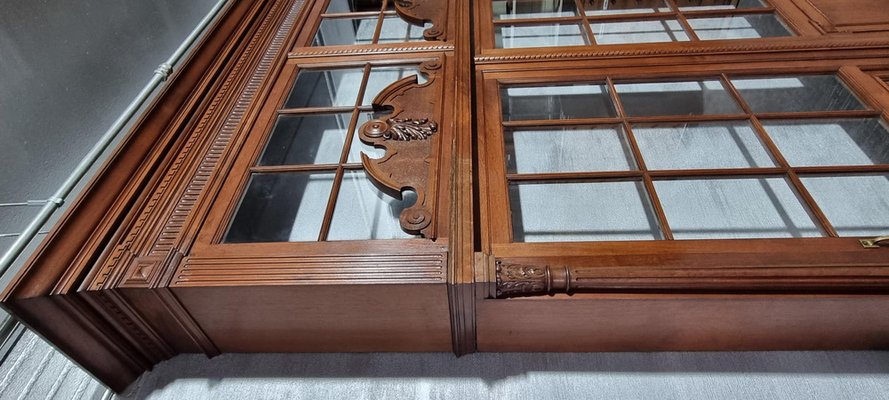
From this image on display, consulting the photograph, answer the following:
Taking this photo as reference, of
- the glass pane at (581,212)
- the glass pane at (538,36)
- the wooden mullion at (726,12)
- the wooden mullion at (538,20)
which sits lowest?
the glass pane at (581,212)

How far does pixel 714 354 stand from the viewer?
2.38 ft

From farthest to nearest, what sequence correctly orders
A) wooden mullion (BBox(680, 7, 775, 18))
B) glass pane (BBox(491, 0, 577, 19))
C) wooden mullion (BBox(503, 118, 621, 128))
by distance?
glass pane (BBox(491, 0, 577, 19)) < wooden mullion (BBox(680, 7, 775, 18)) < wooden mullion (BBox(503, 118, 621, 128))

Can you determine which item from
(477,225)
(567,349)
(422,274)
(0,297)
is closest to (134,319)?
(0,297)

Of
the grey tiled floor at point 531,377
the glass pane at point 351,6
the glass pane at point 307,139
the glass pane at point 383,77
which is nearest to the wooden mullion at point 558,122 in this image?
the glass pane at point 383,77

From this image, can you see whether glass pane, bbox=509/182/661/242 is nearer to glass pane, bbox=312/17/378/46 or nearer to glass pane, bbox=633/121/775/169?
glass pane, bbox=633/121/775/169

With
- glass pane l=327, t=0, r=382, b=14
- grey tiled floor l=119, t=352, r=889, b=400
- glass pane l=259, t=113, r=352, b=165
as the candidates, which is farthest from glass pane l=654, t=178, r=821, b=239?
glass pane l=327, t=0, r=382, b=14

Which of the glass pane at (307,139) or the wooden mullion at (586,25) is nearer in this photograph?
the glass pane at (307,139)

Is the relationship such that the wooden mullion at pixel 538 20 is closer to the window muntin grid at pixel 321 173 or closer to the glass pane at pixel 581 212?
the window muntin grid at pixel 321 173

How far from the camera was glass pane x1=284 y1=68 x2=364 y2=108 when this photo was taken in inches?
39.2

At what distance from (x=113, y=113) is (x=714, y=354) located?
1.50 m

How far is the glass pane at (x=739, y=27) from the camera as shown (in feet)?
3.64

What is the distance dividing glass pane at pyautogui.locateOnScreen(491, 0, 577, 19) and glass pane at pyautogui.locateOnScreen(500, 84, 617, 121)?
42cm

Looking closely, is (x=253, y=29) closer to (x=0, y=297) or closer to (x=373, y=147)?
(x=373, y=147)

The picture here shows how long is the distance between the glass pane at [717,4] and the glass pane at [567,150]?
66cm
